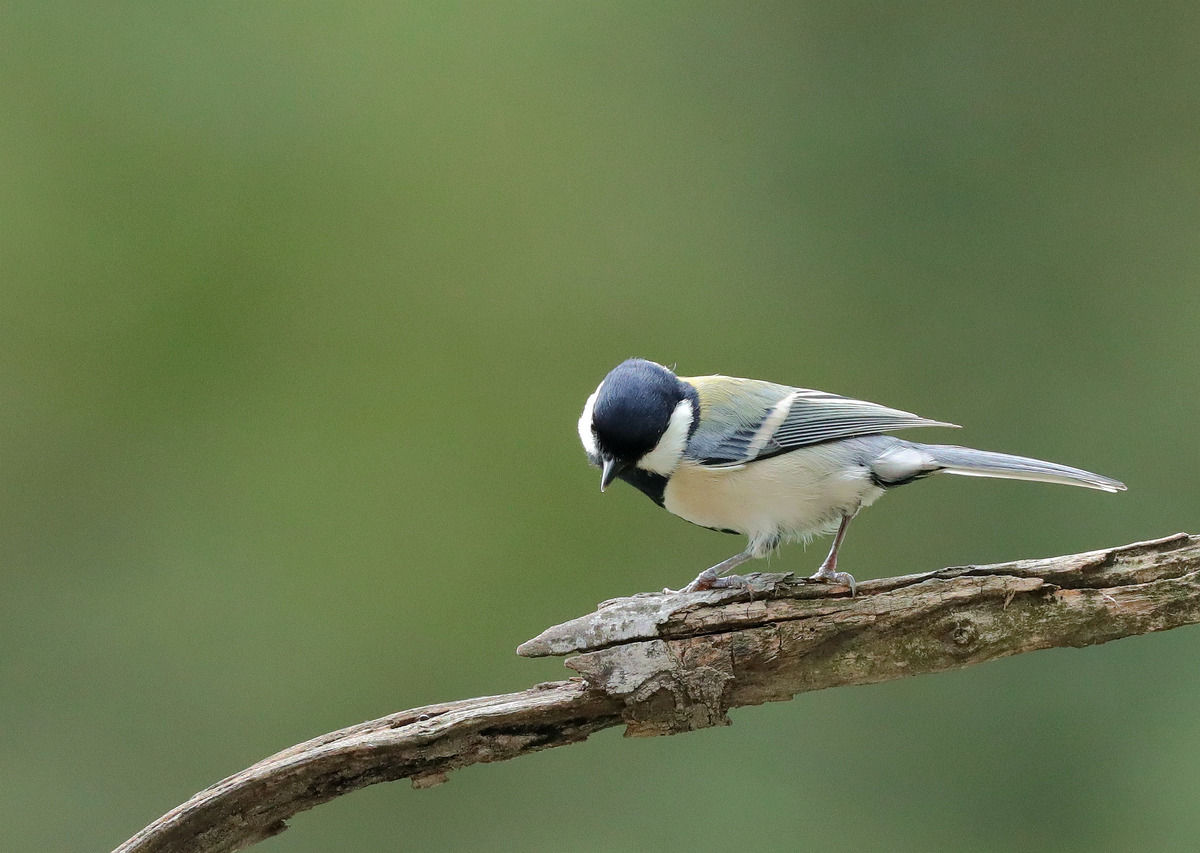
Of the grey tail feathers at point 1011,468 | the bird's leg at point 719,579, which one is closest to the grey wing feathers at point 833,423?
the grey tail feathers at point 1011,468

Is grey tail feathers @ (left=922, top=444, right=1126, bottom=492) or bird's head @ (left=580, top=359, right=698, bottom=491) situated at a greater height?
bird's head @ (left=580, top=359, right=698, bottom=491)

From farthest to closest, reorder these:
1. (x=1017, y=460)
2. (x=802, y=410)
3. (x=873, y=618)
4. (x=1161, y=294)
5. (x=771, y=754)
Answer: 1. (x=1161, y=294)
2. (x=771, y=754)
3. (x=802, y=410)
4. (x=1017, y=460)
5. (x=873, y=618)

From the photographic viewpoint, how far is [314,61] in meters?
3.60

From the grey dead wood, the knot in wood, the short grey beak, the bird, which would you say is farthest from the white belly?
the knot in wood

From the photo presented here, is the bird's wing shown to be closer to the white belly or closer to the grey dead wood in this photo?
the white belly

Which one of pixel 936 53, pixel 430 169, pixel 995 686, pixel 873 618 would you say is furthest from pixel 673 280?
pixel 873 618

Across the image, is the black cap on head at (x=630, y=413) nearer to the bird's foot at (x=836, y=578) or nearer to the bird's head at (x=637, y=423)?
the bird's head at (x=637, y=423)

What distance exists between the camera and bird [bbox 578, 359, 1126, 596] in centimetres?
201

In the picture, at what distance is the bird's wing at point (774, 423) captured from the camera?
207 centimetres

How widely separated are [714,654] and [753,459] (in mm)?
451

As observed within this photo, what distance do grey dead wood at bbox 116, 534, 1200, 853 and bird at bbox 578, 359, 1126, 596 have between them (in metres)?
0.19

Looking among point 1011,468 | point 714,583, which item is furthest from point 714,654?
point 1011,468

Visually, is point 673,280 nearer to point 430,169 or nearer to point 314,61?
point 430,169

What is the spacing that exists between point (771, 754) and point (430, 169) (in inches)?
91.1
